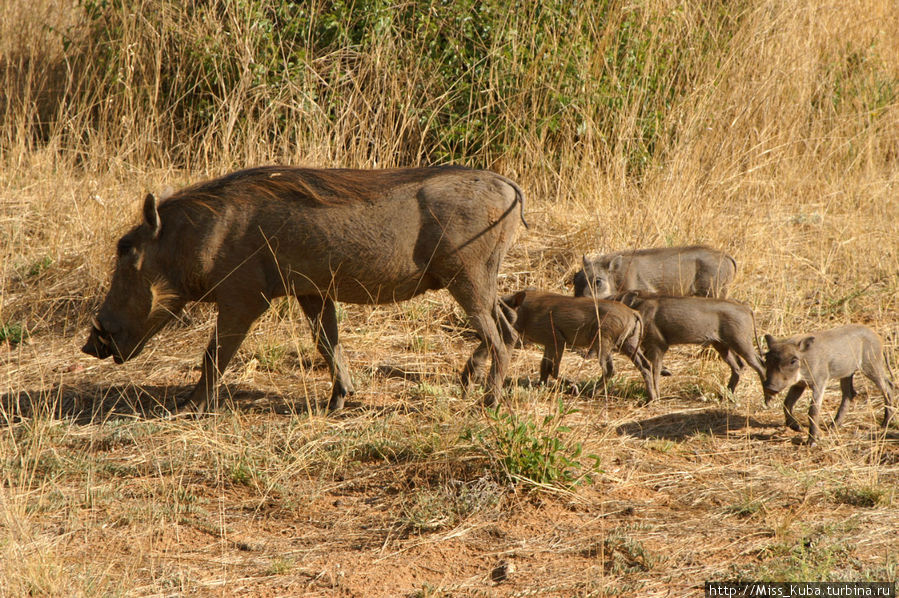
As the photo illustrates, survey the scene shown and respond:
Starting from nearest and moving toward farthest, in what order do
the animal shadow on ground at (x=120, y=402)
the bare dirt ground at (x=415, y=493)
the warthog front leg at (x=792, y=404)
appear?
the bare dirt ground at (x=415, y=493)
the warthog front leg at (x=792, y=404)
the animal shadow on ground at (x=120, y=402)

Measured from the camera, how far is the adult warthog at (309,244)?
17.2 ft

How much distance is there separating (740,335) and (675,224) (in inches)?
82.0

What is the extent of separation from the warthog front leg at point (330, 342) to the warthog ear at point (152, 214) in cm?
87

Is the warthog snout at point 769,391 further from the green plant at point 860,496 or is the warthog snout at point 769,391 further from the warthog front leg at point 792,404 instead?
the green plant at point 860,496

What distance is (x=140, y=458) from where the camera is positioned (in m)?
4.82

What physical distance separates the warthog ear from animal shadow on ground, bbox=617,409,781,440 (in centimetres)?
271

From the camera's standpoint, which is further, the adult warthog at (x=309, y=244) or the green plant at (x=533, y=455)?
the adult warthog at (x=309, y=244)

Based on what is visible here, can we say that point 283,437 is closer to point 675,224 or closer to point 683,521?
point 683,521

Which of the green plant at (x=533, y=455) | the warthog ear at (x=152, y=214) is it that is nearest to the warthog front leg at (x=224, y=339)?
the warthog ear at (x=152, y=214)

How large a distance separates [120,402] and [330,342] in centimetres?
130

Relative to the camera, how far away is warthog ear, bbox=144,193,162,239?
520 centimetres

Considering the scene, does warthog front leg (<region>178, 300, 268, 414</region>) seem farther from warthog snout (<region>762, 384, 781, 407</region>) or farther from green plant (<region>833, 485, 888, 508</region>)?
green plant (<region>833, 485, 888, 508</region>)

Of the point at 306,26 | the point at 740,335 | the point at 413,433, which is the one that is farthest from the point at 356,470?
the point at 306,26

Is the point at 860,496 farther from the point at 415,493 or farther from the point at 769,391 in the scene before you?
the point at 415,493
